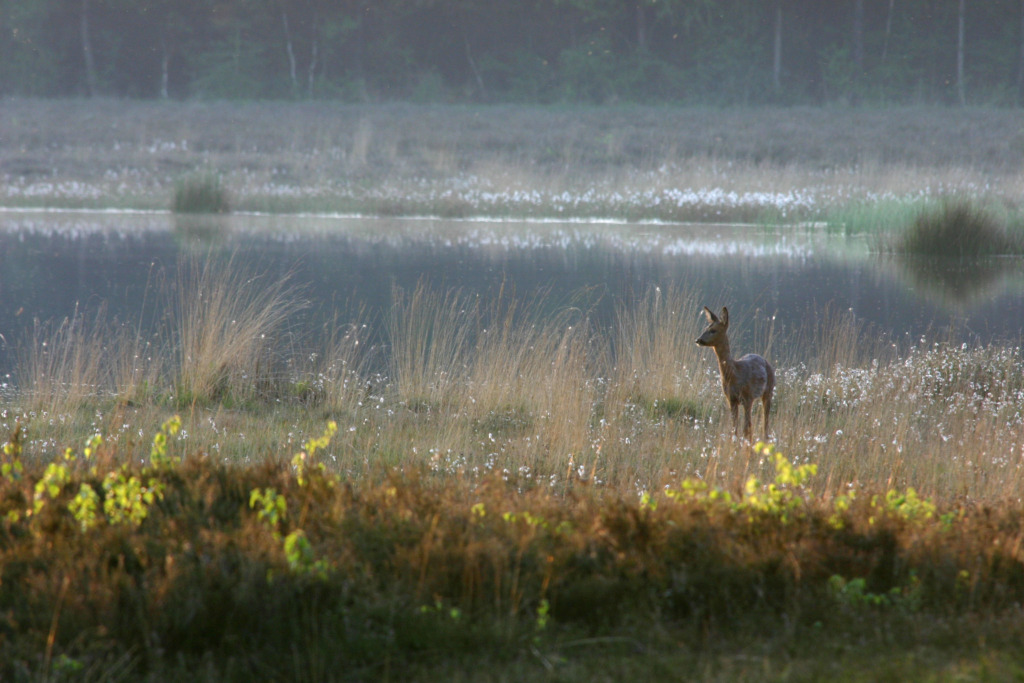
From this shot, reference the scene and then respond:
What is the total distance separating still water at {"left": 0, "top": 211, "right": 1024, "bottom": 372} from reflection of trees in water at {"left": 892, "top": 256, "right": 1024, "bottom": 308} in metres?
0.03

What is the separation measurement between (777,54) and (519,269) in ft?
144

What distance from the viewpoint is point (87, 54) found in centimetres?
5544

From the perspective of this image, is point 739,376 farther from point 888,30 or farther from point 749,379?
point 888,30

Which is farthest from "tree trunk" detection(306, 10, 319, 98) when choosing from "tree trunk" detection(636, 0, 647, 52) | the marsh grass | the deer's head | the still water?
the deer's head

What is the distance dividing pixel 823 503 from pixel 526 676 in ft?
6.28

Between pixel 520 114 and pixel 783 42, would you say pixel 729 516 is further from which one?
pixel 783 42

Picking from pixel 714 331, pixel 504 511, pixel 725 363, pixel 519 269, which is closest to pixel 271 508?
pixel 504 511

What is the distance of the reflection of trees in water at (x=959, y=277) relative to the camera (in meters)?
15.2

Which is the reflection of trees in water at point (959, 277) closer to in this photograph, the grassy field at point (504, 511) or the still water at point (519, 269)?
the still water at point (519, 269)

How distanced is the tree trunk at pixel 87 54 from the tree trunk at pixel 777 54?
116 feet

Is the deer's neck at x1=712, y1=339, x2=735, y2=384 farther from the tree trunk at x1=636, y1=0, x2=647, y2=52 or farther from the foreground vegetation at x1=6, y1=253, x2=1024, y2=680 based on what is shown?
the tree trunk at x1=636, y1=0, x2=647, y2=52

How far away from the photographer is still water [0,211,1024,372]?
13648mm

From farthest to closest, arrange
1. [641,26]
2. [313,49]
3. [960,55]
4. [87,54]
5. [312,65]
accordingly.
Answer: [641,26] < [313,49] < [312,65] < [87,54] < [960,55]

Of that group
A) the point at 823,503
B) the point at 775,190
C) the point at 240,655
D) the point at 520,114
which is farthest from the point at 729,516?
the point at 520,114
